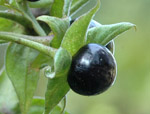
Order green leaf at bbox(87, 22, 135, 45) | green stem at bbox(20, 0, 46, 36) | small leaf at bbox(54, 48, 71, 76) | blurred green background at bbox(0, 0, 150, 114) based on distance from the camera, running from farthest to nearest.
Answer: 1. blurred green background at bbox(0, 0, 150, 114)
2. green stem at bbox(20, 0, 46, 36)
3. green leaf at bbox(87, 22, 135, 45)
4. small leaf at bbox(54, 48, 71, 76)

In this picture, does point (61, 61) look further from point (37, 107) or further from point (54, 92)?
point (37, 107)

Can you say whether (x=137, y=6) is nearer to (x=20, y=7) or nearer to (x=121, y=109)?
(x=121, y=109)

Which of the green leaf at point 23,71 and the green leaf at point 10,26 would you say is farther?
the green leaf at point 10,26

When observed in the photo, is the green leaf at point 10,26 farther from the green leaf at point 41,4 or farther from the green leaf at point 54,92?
the green leaf at point 54,92

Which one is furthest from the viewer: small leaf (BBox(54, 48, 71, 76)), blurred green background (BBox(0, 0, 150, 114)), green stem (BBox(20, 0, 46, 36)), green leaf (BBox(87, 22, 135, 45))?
blurred green background (BBox(0, 0, 150, 114))

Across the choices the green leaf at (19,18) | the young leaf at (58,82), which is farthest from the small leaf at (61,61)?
the green leaf at (19,18)

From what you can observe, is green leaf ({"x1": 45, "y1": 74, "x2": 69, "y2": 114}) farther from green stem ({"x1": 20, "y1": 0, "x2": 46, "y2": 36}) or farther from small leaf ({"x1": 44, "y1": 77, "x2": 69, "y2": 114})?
green stem ({"x1": 20, "y1": 0, "x2": 46, "y2": 36})

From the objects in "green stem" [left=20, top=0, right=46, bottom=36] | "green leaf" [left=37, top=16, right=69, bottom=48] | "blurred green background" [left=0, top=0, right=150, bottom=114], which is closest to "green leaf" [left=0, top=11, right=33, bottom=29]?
"green stem" [left=20, top=0, right=46, bottom=36]
